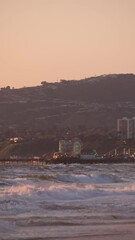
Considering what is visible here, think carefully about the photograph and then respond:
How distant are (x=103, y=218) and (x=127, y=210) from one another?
117 inches

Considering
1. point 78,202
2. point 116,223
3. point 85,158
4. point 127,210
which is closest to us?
point 116,223

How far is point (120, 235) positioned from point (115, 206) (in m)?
8.30

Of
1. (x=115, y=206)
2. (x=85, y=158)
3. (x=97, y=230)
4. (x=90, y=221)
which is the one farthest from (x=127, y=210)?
(x=85, y=158)

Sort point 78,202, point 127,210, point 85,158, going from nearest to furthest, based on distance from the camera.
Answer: point 127,210 → point 78,202 → point 85,158

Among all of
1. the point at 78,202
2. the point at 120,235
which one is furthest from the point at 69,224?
the point at 78,202

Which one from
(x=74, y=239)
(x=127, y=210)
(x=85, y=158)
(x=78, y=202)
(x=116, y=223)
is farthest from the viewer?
(x=85, y=158)

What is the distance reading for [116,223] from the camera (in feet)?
73.6

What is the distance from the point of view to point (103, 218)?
23547 mm

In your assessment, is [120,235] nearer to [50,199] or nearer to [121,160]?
[50,199]

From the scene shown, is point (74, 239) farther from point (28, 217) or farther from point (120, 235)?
point (28, 217)

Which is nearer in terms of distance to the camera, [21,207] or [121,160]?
[21,207]

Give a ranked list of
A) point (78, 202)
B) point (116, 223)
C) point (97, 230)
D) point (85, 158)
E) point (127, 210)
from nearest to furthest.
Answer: point (97, 230) < point (116, 223) < point (127, 210) < point (78, 202) < point (85, 158)

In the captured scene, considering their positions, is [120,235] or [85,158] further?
[85,158]

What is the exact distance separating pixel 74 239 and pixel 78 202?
11.9m
